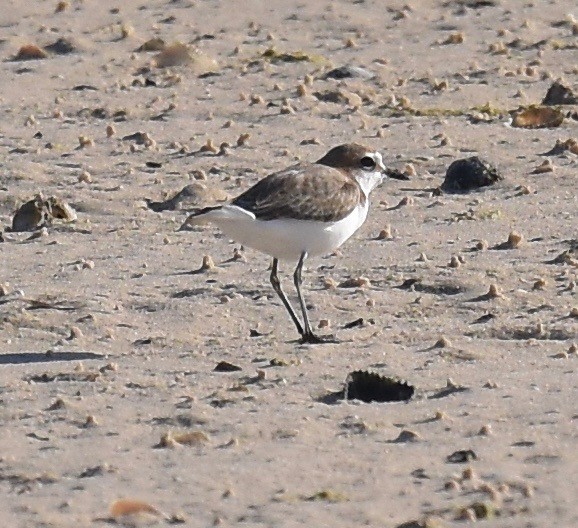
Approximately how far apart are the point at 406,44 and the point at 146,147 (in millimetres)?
3291

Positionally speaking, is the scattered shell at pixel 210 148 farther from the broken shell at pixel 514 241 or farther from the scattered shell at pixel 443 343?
the scattered shell at pixel 443 343

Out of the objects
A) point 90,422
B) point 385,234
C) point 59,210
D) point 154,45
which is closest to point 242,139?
point 59,210

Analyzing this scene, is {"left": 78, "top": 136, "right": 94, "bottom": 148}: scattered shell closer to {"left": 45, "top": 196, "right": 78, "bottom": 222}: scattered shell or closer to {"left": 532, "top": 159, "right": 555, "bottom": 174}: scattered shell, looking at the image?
{"left": 45, "top": 196, "right": 78, "bottom": 222}: scattered shell

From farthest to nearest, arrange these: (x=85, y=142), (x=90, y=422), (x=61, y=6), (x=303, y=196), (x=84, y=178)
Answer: (x=61, y=6), (x=85, y=142), (x=84, y=178), (x=303, y=196), (x=90, y=422)

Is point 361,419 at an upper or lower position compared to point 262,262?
upper

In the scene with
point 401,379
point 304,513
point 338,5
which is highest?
point 304,513

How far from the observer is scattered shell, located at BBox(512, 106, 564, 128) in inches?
464

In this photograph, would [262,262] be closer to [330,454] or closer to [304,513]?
[330,454]

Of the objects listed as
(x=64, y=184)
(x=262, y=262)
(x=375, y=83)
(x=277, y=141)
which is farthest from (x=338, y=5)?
(x=262, y=262)

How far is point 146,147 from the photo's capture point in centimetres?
1162

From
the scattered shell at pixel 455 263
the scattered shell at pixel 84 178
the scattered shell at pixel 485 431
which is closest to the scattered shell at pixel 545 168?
the scattered shell at pixel 455 263

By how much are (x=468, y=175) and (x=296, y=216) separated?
2.47 m

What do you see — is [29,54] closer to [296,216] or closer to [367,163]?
[367,163]

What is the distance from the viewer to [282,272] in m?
9.40
